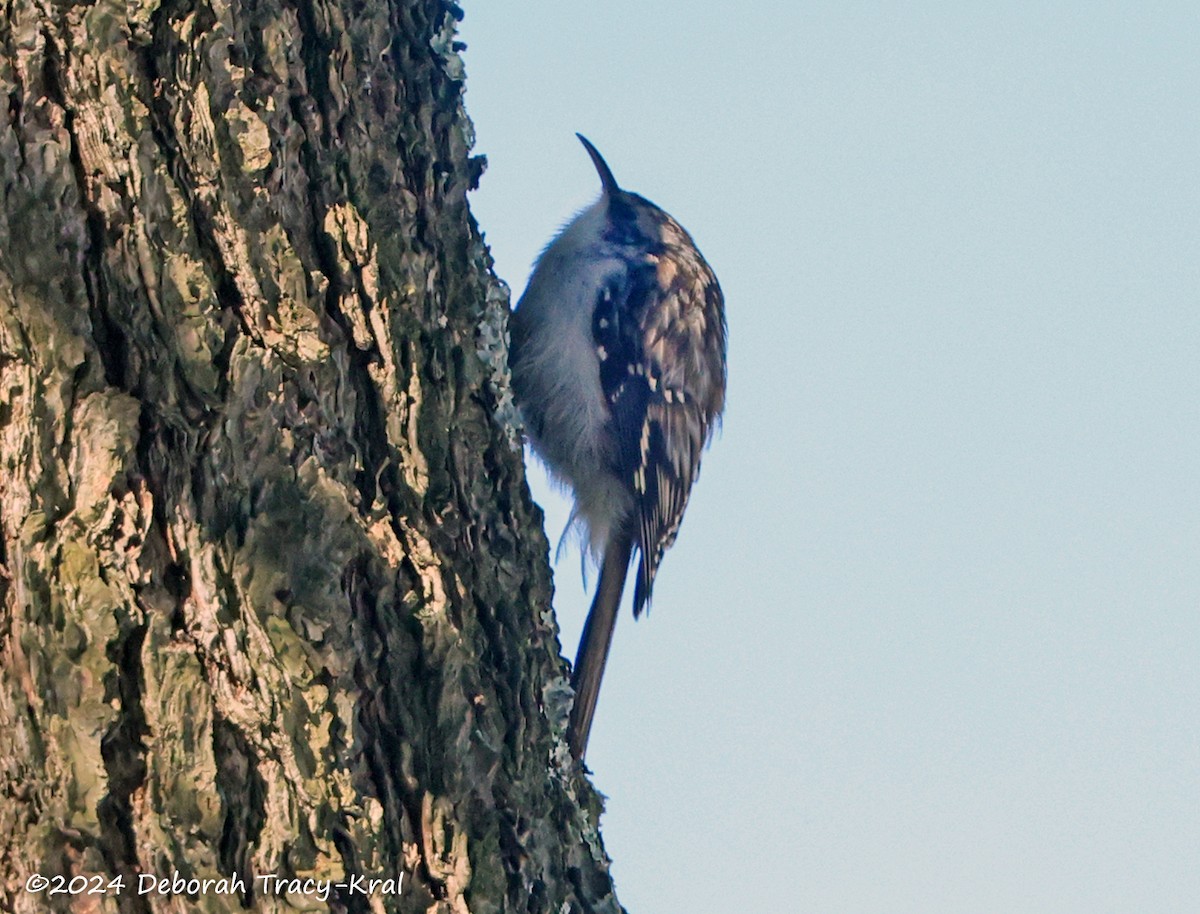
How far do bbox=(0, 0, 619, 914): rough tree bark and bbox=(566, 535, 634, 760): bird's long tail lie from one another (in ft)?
1.54

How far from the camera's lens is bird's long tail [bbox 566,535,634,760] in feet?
8.57

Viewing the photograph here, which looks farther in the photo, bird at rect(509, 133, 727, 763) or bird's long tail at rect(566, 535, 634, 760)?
bird at rect(509, 133, 727, 763)

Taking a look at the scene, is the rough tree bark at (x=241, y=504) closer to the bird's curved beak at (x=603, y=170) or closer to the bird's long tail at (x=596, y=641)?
the bird's long tail at (x=596, y=641)

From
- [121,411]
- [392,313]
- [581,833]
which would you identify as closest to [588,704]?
[581,833]

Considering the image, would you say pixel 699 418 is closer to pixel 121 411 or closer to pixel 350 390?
pixel 350 390

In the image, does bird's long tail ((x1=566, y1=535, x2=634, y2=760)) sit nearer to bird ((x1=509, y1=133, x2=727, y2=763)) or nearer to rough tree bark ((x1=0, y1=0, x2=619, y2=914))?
bird ((x1=509, y1=133, x2=727, y2=763))

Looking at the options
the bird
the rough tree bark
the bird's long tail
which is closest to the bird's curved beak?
the bird

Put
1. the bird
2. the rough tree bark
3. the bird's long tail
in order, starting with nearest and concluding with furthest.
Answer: the rough tree bark
the bird's long tail
the bird

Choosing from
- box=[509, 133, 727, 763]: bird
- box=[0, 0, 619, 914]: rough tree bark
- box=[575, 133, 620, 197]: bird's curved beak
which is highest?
box=[575, 133, 620, 197]: bird's curved beak

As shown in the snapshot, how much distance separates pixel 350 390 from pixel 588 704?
114 centimetres

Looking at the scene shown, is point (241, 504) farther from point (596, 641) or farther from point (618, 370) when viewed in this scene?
point (618, 370)

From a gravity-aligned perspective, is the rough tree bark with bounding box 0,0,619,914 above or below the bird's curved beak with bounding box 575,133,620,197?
below

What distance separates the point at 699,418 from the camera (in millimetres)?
4207

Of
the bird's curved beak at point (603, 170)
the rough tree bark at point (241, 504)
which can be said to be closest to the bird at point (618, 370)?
the bird's curved beak at point (603, 170)
